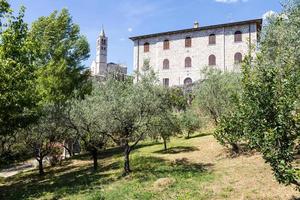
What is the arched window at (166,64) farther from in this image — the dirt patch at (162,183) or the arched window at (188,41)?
the dirt patch at (162,183)

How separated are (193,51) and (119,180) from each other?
134 ft

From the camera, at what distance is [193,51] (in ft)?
187

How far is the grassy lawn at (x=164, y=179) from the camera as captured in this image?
15.4 meters

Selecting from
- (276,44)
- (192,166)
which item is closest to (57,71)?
(192,166)

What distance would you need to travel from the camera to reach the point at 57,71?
30.7 metres

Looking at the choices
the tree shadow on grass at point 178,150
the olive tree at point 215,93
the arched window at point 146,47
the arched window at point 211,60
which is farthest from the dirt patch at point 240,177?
the arched window at point 146,47

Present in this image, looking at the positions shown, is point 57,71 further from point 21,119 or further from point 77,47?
point 21,119

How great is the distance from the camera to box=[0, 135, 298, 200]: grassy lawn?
15.4 m

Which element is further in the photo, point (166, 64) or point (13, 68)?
point (166, 64)

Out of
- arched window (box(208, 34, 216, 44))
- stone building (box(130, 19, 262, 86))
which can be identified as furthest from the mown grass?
arched window (box(208, 34, 216, 44))

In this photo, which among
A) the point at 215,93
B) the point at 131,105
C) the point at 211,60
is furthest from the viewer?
the point at 211,60

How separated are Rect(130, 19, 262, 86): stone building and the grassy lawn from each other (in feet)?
95.9

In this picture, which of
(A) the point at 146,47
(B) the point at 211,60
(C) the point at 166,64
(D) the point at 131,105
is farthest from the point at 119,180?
(A) the point at 146,47

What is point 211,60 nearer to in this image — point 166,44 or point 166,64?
point 166,64
